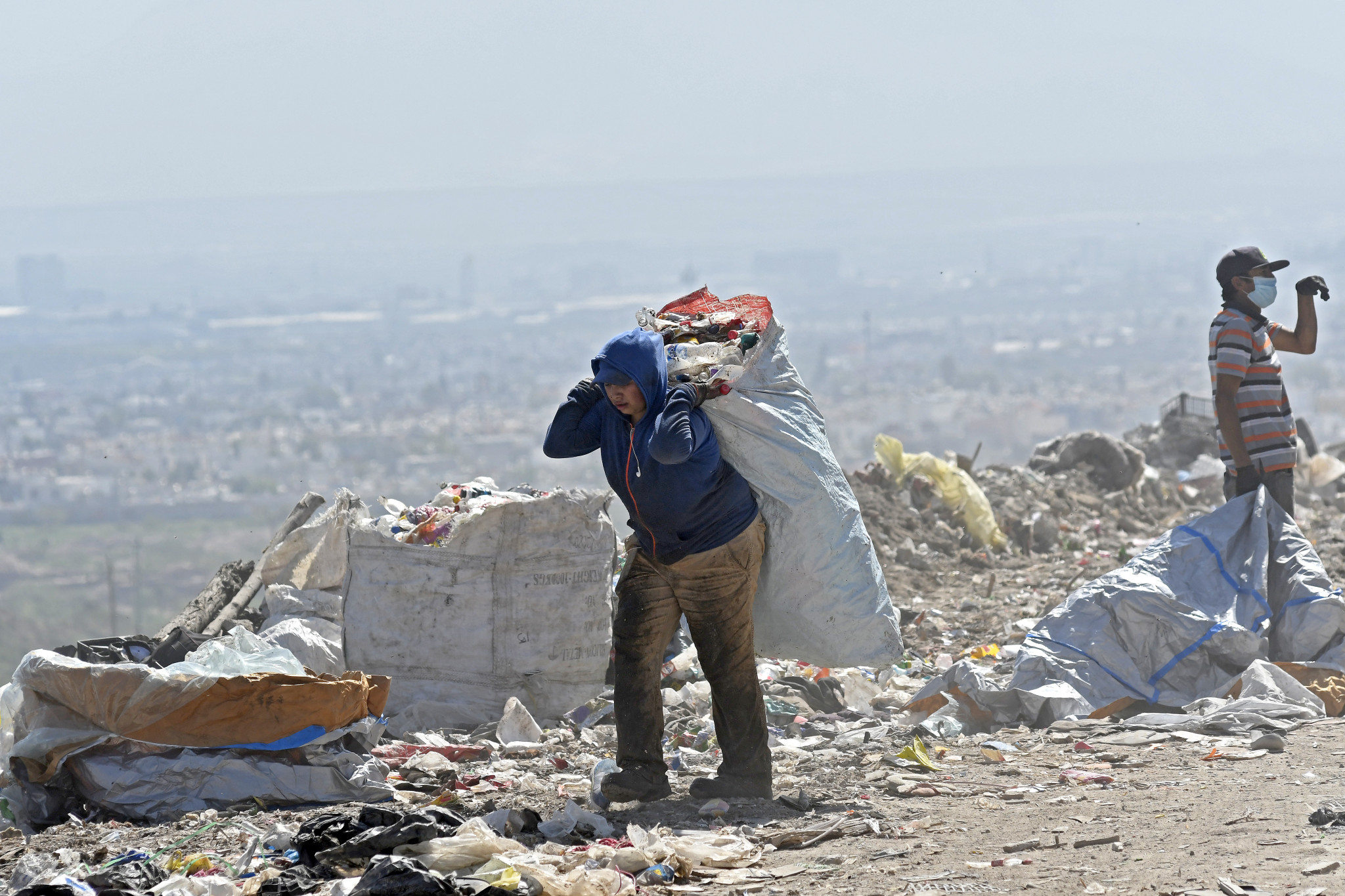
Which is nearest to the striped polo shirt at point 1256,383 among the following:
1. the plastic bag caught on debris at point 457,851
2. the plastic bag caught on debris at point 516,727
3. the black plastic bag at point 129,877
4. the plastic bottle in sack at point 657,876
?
the plastic bag caught on debris at point 516,727

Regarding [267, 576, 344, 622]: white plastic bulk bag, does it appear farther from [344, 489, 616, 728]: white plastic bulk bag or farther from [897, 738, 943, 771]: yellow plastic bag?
[897, 738, 943, 771]: yellow plastic bag

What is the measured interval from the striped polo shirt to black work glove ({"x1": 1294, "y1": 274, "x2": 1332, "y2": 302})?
31 centimetres

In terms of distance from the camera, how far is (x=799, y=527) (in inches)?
172

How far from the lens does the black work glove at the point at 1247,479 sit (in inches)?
247

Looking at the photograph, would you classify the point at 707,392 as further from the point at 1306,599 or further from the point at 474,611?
the point at 1306,599

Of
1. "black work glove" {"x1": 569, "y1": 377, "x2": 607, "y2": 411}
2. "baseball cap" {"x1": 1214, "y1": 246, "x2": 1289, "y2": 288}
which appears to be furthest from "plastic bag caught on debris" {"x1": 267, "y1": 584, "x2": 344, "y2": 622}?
"baseball cap" {"x1": 1214, "y1": 246, "x2": 1289, "y2": 288}

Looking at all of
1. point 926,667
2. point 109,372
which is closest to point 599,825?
point 926,667

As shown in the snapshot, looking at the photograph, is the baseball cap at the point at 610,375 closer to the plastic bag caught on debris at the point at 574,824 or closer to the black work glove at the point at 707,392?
the black work glove at the point at 707,392

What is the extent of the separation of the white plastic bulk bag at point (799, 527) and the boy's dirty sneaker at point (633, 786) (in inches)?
23.2

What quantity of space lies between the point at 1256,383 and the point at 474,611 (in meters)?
3.74

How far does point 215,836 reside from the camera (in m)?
4.05

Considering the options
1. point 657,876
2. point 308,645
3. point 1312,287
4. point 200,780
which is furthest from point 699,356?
point 1312,287

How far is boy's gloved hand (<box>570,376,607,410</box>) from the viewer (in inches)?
166

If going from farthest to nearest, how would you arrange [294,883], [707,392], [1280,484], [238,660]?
[1280,484] < [238,660] < [707,392] < [294,883]
